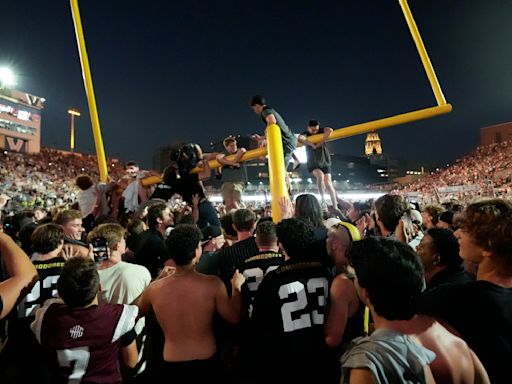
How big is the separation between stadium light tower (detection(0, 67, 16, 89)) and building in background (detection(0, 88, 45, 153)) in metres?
2.06

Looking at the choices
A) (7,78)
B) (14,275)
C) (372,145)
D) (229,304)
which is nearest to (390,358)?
(229,304)

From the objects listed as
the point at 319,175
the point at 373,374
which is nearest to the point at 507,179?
the point at 319,175

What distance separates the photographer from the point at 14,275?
1704 mm

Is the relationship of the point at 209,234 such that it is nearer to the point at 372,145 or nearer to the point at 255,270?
the point at 255,270

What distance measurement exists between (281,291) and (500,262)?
1.18m

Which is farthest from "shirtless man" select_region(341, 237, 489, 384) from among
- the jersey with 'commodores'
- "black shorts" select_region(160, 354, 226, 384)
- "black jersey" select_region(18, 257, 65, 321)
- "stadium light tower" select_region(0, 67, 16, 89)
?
"stadium light tower" select_region(0, 67, 16, 89)

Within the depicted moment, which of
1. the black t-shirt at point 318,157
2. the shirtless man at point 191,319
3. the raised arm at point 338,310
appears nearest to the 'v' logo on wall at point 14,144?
the black t-shirt at point 318,157

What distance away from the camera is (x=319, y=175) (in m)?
6.35

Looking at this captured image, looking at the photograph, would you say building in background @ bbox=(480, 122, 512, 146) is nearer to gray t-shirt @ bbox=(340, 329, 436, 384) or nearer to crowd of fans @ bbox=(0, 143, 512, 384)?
crowd of fans @ bbox=(0, 143, 512, 384)

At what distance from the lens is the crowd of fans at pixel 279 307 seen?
1368mm

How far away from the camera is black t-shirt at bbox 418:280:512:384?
162 cm

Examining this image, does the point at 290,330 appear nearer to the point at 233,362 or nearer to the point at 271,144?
the point at 233,362

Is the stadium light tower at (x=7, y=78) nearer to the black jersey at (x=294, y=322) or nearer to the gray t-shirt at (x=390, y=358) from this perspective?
the black jersey at (x=294, y=322)

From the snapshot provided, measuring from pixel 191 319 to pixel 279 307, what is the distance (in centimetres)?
61
